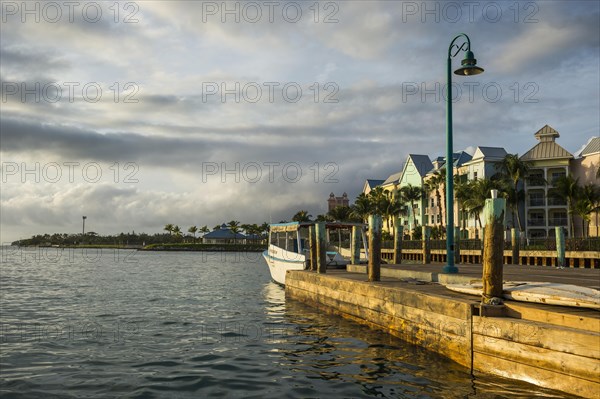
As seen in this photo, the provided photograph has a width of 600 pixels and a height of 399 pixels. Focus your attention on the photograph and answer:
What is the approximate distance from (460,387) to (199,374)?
17.1ft

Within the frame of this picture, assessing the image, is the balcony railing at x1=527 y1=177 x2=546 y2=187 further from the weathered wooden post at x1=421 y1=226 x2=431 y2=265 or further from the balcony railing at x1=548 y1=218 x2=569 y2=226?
the weathered wooden post at x1=421 y1=226 x2=431 y2=265

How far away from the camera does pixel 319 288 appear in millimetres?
20578

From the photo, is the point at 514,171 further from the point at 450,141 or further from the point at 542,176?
the point at 450,141

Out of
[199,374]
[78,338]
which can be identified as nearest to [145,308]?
[78,338]

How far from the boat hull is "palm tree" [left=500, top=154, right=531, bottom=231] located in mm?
36821

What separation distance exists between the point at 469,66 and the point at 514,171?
47.8m

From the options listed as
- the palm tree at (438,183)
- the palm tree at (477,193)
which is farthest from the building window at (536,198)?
the palm tree at (438,183)

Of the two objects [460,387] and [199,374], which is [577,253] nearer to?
[460,387]

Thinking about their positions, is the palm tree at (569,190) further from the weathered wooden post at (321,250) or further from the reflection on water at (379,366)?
the reflection on water at (379,366)

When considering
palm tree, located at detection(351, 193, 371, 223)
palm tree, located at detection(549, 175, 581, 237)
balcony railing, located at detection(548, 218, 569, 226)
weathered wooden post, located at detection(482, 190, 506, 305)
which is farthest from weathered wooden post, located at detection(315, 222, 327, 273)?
palm tree, located at detection(351, 193, 371, 223)

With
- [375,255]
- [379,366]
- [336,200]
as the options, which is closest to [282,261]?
[375,255]

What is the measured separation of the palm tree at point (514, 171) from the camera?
59050 millimetres

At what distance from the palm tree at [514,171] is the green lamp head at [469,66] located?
46133 mm

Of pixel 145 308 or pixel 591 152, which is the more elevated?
pixel 591 152
